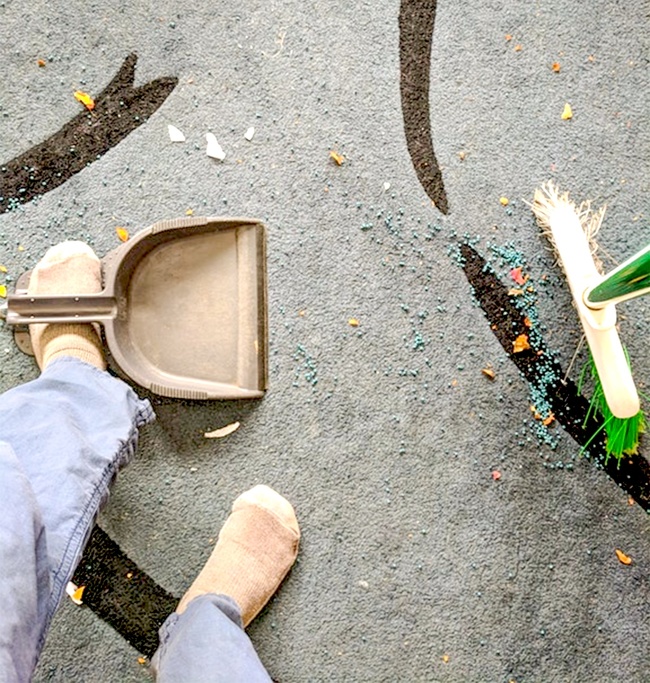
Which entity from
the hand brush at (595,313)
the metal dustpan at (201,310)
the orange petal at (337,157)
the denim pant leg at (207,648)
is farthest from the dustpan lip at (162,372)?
the hand brush at (595,313)

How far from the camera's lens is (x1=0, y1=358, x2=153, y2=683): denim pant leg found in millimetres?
561

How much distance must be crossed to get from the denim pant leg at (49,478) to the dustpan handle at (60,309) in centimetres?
5

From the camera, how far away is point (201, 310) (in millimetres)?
820

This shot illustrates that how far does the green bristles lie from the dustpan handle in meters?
0.55

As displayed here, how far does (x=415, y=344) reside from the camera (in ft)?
2.74

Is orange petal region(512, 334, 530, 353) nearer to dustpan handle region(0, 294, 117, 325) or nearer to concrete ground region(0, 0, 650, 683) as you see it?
concrete ground region(0, 0, 650, 683)

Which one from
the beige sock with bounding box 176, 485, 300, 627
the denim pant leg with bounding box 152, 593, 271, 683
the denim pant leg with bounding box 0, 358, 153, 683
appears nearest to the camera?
the denim pant leg with bounding box 0, 358, 153, 683

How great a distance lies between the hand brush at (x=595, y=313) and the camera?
2.55ft

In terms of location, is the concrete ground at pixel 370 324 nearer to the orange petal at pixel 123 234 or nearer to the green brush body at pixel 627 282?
the orange petal at pixel 123 234

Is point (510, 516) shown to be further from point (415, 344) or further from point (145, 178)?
point (145, 178)

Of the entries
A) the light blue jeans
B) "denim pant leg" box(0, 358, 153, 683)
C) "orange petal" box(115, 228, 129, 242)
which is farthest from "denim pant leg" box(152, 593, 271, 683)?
"orange petal" box(115, 228, 129, 242)

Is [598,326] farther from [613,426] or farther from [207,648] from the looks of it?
[207,648]

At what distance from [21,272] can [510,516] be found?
632mm

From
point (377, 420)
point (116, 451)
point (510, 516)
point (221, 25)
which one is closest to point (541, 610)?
point (510, 516)
